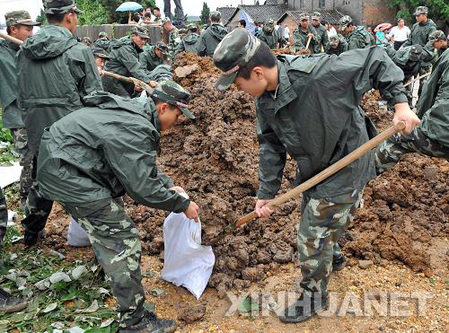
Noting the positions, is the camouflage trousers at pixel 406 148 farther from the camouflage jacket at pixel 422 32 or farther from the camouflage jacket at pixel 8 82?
the camouflage jacket at pixel 422 32

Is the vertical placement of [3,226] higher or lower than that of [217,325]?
higher

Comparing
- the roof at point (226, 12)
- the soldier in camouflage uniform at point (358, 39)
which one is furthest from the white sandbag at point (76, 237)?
the roof at point (226, 12)

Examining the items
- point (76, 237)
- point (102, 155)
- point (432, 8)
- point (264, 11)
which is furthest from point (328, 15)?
point (102, 155)

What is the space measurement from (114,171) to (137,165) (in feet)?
0.48

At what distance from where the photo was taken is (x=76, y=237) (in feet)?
12.4

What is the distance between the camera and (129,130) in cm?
230

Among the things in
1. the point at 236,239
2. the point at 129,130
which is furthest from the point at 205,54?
the point at 129,130

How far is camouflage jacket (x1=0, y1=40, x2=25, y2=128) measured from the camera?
4270 mm

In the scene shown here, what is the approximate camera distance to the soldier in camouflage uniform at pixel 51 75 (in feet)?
11.2

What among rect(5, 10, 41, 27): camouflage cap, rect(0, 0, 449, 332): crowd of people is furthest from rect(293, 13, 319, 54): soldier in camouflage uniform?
rect(0, 0, 449, 332): crowd of people

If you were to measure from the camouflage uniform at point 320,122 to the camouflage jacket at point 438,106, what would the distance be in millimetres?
920

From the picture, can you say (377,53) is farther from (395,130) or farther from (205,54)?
(205,54)

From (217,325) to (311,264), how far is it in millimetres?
802

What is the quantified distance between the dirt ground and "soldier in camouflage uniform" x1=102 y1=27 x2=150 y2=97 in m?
2.51
